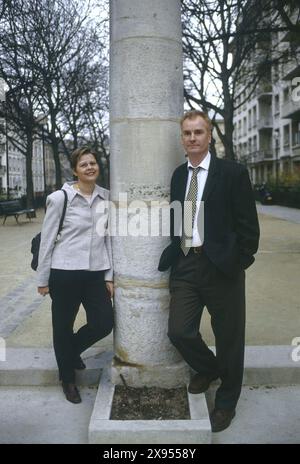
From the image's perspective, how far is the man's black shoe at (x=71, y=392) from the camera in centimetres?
411

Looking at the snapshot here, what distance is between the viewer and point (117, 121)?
3984 mm

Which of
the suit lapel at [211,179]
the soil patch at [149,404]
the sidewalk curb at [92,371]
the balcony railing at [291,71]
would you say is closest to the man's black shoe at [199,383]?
the soil patch at [149,404]

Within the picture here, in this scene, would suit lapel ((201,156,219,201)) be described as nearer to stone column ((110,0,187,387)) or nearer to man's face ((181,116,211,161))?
man's face ((181,116,211,161))

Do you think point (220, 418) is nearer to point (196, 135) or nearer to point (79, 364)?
point (79, 364)

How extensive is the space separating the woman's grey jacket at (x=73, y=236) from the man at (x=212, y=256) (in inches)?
22.4

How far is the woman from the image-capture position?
388 centimetres

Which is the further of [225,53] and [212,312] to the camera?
[225,53]

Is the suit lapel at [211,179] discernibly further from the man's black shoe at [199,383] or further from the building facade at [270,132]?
the building facade at [270,132]

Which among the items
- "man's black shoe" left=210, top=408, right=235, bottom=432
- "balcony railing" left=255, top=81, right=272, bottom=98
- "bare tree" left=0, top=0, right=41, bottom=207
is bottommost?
"man's black shoe" left=210, top=408, right=235, bottom=432

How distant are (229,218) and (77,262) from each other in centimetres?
122

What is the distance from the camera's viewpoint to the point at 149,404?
12.6 ft

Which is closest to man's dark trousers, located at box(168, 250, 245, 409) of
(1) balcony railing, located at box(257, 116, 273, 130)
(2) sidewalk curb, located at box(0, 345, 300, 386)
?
(2) sidewalk curb, located at box(0, 345, 300, 386)

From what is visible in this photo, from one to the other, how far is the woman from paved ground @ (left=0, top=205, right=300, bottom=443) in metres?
0.33

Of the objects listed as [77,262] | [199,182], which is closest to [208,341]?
[77,262]
